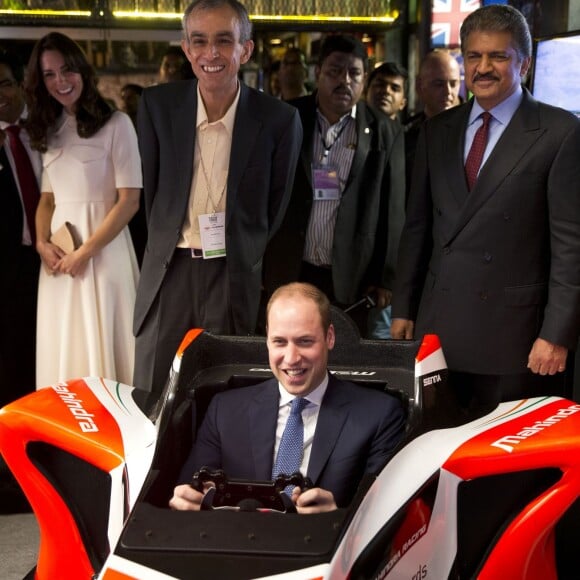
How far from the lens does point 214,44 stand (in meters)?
3.14

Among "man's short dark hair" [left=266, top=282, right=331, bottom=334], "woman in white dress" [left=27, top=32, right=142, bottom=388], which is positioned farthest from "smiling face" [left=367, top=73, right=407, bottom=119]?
"man's short dark hair" [left=266, top=282, right=331, bottom=334]

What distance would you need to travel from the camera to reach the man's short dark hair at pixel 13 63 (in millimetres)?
4086

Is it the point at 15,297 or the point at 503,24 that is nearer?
the point at 503,24

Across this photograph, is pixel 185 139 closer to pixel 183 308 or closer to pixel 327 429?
pixel 183 308

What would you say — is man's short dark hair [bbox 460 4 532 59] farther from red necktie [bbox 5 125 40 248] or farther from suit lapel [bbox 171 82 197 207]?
red necktie [bbox 5 125 40 248]

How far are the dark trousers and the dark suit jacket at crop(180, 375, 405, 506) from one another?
2.19ft

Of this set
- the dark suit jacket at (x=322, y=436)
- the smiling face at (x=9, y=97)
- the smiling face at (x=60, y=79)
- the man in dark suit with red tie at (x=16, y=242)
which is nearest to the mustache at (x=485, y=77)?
the dark suit jacket at (x=322, y=436)

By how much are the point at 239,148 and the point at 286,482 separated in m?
1.38

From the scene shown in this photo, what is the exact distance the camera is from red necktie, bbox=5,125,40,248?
399 cm

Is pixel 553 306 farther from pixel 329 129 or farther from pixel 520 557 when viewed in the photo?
pixel 329 129

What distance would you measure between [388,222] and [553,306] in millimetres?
1253

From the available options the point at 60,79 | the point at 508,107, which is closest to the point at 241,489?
the point at 508,107

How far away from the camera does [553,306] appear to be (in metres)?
2.89

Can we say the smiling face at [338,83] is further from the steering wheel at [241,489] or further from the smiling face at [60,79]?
the steering wheel at [241,489]
